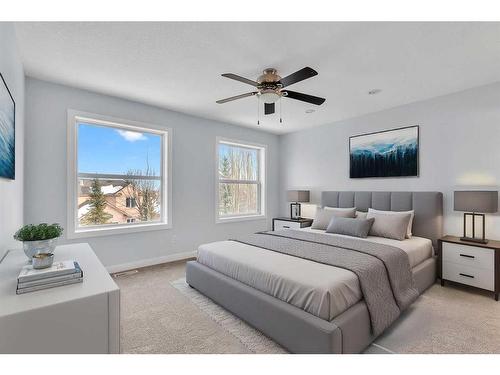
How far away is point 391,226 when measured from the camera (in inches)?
128

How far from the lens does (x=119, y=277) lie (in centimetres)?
336

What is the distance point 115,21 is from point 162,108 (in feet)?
6.86

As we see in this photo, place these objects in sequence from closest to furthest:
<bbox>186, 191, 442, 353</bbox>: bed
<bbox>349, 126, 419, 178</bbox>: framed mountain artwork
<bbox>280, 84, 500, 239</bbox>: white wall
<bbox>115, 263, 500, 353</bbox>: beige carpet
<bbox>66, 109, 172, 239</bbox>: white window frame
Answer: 1. <bbox>186, 191, 442, 353</bbox>: bed
2. <bbox>115, 263, 500, 353</bbox>: beige carpet
3. <bbox>280, 84, 500, 239</bbox>: white wall
4. <bbox>66, 109, 172, 239</bbox>: white window frame
5. <bbox>349, 126, 419, 178</bbox>: framed mountain artwork

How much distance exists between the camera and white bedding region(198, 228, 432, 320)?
5.72ft

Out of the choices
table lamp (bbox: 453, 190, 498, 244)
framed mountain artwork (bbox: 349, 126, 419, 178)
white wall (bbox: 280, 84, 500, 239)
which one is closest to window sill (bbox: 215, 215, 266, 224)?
white wall (bbox: 280, 84, 500, 239)

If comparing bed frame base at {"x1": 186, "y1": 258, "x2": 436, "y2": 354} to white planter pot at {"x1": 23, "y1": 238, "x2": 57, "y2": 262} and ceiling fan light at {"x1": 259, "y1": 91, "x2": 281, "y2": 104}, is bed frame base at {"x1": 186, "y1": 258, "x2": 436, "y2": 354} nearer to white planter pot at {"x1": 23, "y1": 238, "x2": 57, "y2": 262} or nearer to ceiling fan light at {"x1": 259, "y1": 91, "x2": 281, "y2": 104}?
white planter pot at {"x1": 23, "y1": 238, "x2": 57, "y2": 262}

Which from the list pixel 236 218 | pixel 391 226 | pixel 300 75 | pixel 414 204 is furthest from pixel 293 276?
pixel 236 218

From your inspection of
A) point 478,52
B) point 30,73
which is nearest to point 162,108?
point 30,73

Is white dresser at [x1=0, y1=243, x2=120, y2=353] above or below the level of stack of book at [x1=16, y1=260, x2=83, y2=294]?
below

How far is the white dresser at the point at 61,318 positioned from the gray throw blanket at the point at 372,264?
1.68 m

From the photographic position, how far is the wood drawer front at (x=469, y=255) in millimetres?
2701

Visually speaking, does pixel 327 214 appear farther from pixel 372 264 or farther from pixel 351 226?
pixel 372 264

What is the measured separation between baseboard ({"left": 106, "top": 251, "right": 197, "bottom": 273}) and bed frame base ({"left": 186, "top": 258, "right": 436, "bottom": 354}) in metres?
1.85
